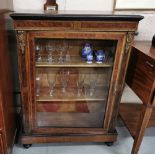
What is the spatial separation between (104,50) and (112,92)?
0.28 meters

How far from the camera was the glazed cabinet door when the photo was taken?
43.4 inches

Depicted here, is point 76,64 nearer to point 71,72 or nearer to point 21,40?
point 71,72

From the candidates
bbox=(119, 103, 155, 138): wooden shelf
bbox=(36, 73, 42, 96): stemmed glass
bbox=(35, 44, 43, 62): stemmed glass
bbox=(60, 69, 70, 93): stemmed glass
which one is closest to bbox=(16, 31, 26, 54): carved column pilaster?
bbox=(35, 44, 43, 62): stemmed glass

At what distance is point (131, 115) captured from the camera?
1.60 metres

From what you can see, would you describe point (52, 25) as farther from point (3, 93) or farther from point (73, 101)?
point (73, 101)

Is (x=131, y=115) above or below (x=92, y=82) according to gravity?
below

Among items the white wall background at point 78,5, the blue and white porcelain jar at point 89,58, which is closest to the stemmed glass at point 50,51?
the blue and white porcelain jar at point 89,58

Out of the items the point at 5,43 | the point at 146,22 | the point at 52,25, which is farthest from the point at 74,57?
the point at 146,22

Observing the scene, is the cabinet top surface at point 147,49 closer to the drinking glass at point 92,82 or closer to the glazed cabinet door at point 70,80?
the glazed cabinet door at point 70,80

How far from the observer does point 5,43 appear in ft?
3.57

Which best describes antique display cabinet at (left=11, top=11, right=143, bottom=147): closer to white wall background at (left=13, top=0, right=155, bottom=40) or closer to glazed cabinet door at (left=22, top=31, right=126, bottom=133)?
glazed cabinet door at (left=22, top=31, right=126, bottom=133)

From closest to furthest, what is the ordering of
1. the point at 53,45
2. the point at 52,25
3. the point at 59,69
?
the point at 52,25
the point at 53,45
the point at 59,69

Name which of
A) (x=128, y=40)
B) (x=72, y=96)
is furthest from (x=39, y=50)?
(x=128, y=40)

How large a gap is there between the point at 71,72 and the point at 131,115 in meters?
0.66
